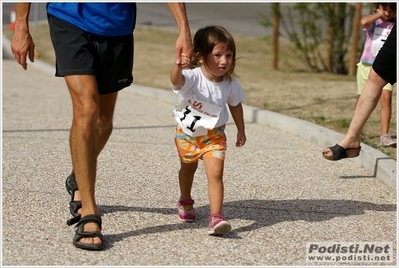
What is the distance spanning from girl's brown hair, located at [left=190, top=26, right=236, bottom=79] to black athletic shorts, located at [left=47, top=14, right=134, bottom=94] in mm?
403

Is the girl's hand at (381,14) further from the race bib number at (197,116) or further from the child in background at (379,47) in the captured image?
the race bib number at (197,116)

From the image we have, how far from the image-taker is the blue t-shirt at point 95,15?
4145 millimetres

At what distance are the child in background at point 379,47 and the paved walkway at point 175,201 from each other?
0.68 metres

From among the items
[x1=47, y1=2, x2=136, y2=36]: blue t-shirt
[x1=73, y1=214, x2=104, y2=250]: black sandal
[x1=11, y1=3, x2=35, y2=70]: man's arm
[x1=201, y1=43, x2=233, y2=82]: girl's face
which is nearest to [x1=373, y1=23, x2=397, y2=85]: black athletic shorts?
[x1=201, y1=43, x2=233, y2=82]: girl's face

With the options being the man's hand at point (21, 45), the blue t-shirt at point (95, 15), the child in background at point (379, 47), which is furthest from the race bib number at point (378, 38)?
the man's hand at point (21, 45)

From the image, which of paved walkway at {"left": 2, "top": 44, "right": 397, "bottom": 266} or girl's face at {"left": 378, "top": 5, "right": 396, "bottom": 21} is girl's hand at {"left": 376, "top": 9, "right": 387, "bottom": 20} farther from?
paved walkway at {"left": 2, "top": 44, "right": 397, "bottom": 266}

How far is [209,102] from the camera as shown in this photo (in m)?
4.45

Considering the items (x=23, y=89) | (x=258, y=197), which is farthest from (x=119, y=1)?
(x=23, y=89)

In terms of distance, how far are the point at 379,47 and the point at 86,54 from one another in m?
3.87

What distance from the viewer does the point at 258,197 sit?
528 centimetres

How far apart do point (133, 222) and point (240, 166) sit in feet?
6.20

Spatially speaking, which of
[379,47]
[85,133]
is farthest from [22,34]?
[379,47]

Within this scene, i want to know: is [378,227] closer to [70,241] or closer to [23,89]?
[70,241]

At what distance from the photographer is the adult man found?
4.10 meters
